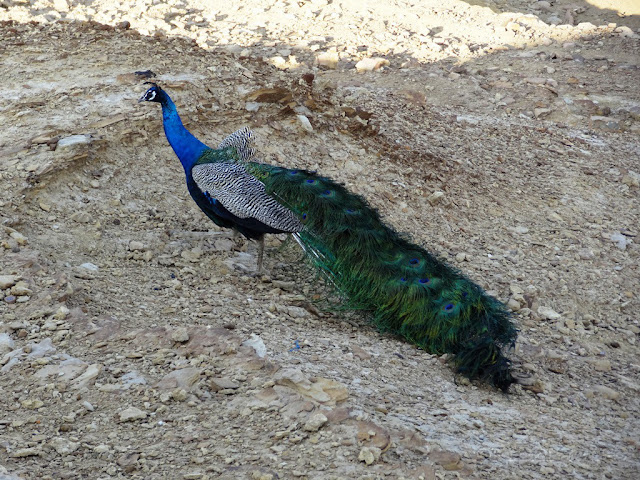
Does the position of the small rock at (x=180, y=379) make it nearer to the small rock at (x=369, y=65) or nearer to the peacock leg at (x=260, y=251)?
the peacock leg at (x=260, y=251)

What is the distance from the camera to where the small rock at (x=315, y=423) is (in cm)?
360

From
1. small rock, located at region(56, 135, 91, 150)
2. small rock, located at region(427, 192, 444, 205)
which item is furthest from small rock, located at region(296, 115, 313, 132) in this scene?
small rock, located at region(56, 135, 91, 150)

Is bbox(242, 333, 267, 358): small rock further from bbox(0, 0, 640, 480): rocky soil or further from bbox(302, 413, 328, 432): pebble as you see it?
bbox(302, 413, 328, 432): pebble

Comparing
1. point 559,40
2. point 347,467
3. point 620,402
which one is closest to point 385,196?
point 620,402

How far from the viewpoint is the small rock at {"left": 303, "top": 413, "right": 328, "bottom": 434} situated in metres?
3.60

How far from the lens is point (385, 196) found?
279 inches

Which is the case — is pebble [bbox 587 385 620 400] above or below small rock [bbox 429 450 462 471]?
below

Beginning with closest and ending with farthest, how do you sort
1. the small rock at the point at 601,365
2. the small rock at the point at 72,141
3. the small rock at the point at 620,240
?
the small rock at the point at 601,365
the small rock at the point at 72,141
the small rock at the point at 620,240

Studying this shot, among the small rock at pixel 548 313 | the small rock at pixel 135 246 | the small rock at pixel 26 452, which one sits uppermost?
the small rock at pixel 26 452

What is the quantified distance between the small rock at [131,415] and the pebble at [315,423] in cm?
85

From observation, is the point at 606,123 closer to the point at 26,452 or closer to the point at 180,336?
the point at 180,336

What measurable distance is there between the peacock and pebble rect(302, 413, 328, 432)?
50.7 inches

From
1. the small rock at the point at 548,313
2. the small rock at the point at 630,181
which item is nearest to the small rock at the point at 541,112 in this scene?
the small rock at the point at 630,181

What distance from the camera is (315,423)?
11.8 ft
